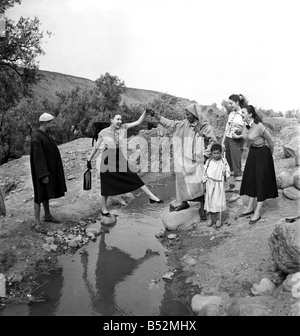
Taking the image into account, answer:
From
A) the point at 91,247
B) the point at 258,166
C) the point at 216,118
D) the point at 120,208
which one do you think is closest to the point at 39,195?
the point at 91,247

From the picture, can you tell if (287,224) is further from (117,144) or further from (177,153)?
(117,144)

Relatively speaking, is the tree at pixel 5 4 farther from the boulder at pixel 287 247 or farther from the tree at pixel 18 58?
the boulder at pixel 287 247

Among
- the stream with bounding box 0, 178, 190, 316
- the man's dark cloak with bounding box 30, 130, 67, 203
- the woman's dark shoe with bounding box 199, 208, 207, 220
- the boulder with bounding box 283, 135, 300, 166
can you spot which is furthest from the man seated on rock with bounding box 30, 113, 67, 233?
the boulder with bounding box 283, 135, 300, 166

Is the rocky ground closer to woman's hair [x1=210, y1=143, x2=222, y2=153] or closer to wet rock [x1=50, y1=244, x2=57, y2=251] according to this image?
wet rock [x1=50, y1=244, x2=57, y2=251]

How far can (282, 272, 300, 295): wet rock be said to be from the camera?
3746mm

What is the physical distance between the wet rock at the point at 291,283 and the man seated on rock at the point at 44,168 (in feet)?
12.7

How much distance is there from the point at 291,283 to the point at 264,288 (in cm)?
33

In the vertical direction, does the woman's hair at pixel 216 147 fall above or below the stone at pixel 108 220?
above

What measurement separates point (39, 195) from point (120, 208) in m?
2.53

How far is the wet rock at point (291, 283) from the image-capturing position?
3.75 metres

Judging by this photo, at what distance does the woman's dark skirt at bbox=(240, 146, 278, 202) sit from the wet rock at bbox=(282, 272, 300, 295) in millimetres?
2017

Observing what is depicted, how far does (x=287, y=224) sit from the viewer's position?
4145 mm

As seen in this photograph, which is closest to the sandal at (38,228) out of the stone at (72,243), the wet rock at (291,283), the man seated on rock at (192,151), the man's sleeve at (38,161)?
the stone at (72,243)

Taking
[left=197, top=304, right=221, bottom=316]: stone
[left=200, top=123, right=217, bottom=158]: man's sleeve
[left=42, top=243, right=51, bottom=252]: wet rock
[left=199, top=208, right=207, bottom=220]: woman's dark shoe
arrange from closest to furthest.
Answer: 1. [left=197, top=304, right=221, bottom=316]: stone
2. [left=42, top=243, right=51, bottom=252]: wet rock
3. [left=200, top=123, right=217, bottom=158]: man's sleeve
4. [left=199, top=208, right=207, bottom=220]: woman's dark shoe
